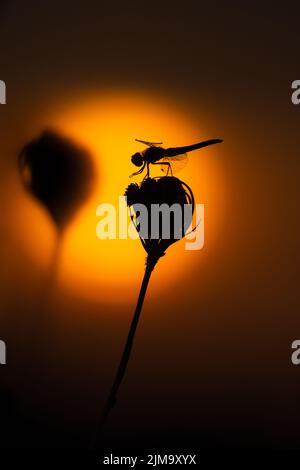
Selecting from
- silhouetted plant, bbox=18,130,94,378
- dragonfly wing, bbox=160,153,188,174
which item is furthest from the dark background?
dragonfly wing, bbox=160,153,188,174

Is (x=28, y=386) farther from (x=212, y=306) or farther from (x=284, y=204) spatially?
(x=284, y=204)

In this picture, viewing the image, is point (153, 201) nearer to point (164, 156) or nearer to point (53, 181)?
point (164, 156)

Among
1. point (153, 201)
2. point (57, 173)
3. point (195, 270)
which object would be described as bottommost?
point (195, 270)

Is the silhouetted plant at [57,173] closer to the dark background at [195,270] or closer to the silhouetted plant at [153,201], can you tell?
the dark background at [195,270]

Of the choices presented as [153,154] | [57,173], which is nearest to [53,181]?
[57,173]

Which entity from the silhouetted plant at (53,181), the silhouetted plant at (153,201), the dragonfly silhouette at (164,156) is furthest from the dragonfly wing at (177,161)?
the silhouetted plant at (53,181)

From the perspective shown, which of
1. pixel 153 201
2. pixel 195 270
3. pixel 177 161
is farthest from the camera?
pixel 195 270

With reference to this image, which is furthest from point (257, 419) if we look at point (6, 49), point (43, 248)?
point (6, 49)
